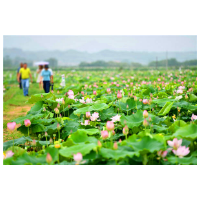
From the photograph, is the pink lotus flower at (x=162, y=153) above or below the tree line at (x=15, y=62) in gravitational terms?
below

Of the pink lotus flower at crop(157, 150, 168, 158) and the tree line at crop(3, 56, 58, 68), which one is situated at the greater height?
the tree line at crop(3, 56, 58, 68)

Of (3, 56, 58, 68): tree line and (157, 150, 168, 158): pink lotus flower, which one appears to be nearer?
(157, 150, 168, 158): pink lotus flower

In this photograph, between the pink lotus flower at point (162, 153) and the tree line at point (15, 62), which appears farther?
the tree line at point (15, 62)

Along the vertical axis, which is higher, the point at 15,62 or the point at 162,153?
the point at 15,62

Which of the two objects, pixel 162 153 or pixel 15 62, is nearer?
pixel 162 153

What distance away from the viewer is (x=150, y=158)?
1.59 metres
